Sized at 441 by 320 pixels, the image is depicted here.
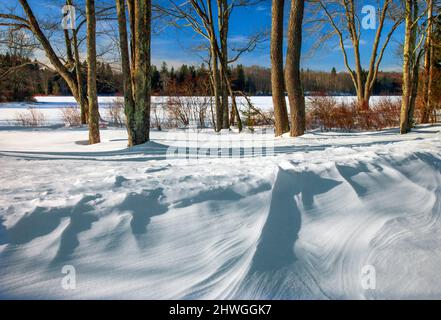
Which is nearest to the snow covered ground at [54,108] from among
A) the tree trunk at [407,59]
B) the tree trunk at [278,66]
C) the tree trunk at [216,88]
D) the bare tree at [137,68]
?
the tree trunk at [216,88]

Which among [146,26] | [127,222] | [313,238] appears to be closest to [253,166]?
[313,238]

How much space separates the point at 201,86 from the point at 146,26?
41.0 feet

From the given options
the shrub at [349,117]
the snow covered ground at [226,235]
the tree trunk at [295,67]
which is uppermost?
the tree trunk at [295,67]

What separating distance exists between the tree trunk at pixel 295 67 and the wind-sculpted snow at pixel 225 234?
441 cm

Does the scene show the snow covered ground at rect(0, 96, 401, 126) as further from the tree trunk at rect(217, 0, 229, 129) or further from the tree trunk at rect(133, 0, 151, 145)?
the tree trunk at rect(133, 0, 151, 145)

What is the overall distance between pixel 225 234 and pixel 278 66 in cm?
645

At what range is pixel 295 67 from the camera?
6.37m

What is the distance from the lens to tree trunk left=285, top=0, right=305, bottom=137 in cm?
624

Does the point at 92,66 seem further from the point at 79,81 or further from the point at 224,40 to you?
the point at 224,40

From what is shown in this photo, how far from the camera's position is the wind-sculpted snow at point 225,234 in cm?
117

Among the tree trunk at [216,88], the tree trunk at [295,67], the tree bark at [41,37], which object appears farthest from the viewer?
the tree trunk at [216,88]

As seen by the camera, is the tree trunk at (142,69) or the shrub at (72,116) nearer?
the tree trunk at (142,69)

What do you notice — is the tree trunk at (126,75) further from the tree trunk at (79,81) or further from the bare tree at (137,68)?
the tree trunk at (79,81)
